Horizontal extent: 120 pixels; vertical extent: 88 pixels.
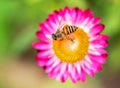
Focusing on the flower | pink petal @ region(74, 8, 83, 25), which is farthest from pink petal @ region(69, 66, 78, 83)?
pink petal @ region(74, 8, 83, 25)

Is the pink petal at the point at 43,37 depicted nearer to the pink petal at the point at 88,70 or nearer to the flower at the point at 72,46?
the flower at the point at 72,46

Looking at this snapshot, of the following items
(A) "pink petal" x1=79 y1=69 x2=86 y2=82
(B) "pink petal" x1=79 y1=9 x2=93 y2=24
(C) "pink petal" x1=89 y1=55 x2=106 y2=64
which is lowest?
(A) "pink petal" x1=79 y1=69 x2=86 y2=82

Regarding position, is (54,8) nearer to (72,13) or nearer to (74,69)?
(72,13)

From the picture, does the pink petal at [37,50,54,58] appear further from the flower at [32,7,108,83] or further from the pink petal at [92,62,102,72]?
the pink petal at [92,62,102,72]

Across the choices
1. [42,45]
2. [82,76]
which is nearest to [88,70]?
[82,76]

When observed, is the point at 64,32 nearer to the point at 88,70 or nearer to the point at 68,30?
the point at 68,30


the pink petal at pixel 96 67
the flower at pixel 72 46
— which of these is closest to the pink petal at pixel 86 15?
the flower at pixel 72 46
